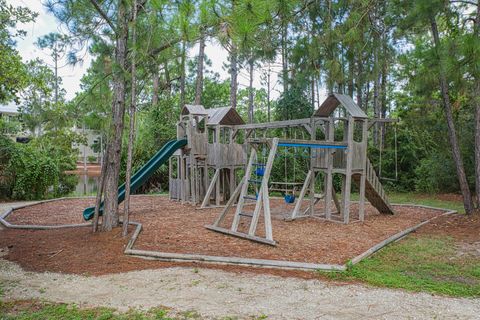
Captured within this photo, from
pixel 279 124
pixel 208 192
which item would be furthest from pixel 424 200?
pixel 208 192

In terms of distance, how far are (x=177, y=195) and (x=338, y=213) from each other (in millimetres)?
5250

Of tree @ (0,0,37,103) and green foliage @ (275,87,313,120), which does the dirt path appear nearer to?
tree @ (0,0,37,103)

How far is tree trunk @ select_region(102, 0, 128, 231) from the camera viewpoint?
720cm

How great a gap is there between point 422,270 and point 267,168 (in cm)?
302

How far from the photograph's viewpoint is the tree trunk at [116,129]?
7195 millimetres

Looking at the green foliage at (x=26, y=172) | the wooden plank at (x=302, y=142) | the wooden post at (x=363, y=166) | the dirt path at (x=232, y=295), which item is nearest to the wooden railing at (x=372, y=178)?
the wooden post at (x=363, y=166)

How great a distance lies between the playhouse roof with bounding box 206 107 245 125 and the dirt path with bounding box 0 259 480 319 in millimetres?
7147

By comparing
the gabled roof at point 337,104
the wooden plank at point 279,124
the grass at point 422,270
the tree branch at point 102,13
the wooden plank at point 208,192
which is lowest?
the grass at point 422,270

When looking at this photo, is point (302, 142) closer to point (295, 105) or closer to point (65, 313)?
point (65, 313)

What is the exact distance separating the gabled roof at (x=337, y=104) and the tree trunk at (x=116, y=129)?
4671mm

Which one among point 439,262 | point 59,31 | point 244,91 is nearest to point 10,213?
point 59,31

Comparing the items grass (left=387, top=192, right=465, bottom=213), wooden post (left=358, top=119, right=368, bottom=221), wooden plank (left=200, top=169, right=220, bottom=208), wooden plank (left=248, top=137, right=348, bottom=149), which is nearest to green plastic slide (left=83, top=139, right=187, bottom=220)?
wooden plank (left=200, top=169, right=220, bottom=208)

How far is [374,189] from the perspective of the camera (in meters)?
9.72

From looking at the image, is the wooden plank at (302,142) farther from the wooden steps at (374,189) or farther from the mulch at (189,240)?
the mulch at (189,240)
